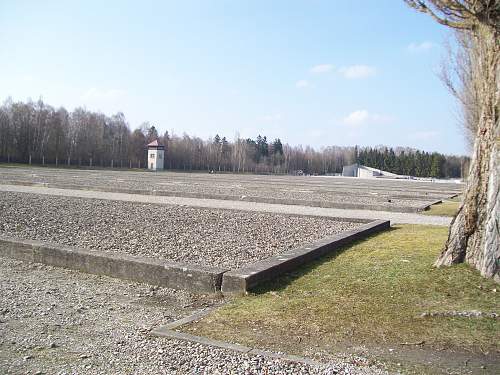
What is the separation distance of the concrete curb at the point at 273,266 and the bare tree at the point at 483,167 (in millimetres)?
2113

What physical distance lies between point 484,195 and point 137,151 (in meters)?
99.2

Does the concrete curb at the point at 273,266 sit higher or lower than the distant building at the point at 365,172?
lower

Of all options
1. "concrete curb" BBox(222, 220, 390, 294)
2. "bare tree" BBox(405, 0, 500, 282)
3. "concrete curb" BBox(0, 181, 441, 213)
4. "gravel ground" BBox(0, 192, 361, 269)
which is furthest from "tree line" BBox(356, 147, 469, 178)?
"bare tree" BBox(405, 0, 500, 282)

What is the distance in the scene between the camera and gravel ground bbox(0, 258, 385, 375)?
395 cm

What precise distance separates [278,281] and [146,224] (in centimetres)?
594

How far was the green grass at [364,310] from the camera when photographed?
4.57 m

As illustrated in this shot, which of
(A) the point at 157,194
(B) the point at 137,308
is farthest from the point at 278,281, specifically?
(A) the point at 157,194

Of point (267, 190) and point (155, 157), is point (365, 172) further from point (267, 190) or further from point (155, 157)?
point (267, 190)

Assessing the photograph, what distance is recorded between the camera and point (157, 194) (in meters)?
22.4

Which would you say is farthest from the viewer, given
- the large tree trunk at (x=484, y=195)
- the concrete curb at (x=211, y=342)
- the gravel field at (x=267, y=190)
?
the gravel field at (x=267, y=190)

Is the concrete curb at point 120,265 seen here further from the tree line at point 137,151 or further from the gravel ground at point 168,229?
the tree line at point 137,151

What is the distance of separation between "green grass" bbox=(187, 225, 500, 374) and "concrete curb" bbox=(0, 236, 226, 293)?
0.79m

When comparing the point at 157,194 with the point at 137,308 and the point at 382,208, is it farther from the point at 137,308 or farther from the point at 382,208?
the point at 137,308

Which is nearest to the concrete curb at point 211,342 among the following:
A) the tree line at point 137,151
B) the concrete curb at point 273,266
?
the concrete curb at point 273,266
